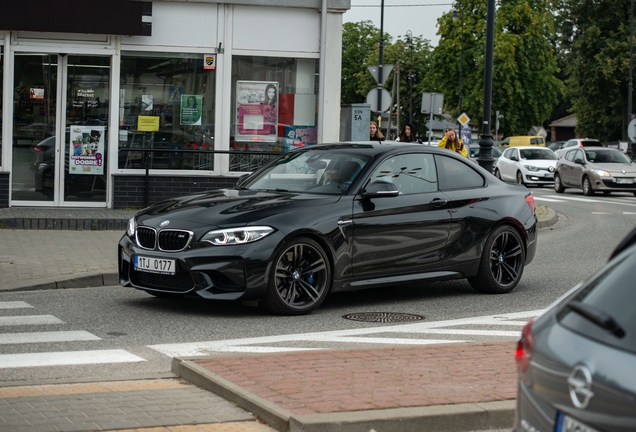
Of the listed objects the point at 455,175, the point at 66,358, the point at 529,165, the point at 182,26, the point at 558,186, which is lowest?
the point at 66,358

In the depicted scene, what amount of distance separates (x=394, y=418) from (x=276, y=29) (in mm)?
13845

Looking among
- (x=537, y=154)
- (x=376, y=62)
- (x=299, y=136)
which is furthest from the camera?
(x=376, y=62)

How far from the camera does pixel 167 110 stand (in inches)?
706

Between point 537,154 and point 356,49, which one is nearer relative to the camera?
point 537,154

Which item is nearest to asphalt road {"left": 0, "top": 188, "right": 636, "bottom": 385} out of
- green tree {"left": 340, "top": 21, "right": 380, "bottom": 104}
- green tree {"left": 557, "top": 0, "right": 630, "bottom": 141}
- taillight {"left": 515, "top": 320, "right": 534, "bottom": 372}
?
taillight {"left": 515, "top": 320, "right": 534, "bottom": 372}

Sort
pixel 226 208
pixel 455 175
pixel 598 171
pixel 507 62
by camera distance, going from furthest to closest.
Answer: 1. pixel 507 62
2. pixel 598 171
3. pixel 455 175
4. pixel 226 208

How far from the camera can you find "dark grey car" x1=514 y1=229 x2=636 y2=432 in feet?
9.45

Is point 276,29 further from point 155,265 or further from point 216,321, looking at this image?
point 216,321

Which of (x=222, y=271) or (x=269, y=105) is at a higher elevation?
(x=269, y=105)

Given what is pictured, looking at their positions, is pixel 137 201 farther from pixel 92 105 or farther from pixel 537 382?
pixel 537 382

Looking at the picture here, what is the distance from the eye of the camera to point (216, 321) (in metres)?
8.88

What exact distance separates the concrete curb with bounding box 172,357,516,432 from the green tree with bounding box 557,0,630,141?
68503 mm

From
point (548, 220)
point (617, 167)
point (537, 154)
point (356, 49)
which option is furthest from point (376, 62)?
point (548, 220)

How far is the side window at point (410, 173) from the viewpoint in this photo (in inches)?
391
